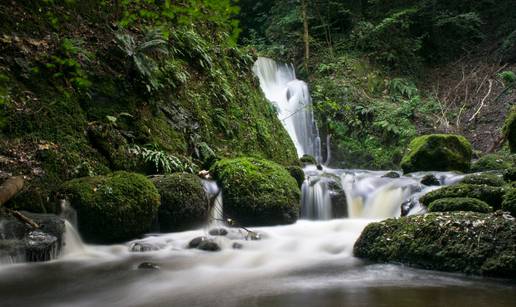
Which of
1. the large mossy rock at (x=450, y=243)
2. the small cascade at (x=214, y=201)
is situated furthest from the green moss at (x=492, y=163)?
the small cascade at (x=214, y=201)

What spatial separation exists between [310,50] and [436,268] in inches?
644

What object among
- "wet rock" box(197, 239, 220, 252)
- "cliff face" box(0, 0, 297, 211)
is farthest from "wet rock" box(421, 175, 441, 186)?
"wet rock" box(197, 239, 220, 252)

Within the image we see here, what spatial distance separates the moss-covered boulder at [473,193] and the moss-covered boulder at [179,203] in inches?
145

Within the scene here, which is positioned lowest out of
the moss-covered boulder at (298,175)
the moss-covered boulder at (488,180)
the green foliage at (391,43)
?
the moss-covered boulder at (488,180)

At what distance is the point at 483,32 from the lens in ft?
71.2

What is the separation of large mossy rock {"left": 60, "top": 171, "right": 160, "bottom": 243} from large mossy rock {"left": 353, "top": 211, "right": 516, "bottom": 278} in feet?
10.4

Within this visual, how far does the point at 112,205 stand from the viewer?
21.1ft

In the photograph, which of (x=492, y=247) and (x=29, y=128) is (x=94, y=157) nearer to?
Result: (x=29, y=128)

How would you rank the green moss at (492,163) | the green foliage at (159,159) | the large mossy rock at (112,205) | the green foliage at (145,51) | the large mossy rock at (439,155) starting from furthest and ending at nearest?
the large mossy rock at (439,155) → the green moss at (492,163) → the green foliage at (145,51) → the green foliage at (159,159) → the large mossy rock at (112,205)

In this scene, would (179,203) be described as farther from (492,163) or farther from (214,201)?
(492,163)

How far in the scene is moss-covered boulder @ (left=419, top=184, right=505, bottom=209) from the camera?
22.0ft

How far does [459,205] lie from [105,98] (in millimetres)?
6159

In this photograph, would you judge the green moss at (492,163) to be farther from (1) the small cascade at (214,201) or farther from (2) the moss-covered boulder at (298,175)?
(1) the small cascade at (214,201)

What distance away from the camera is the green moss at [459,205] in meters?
6.14
